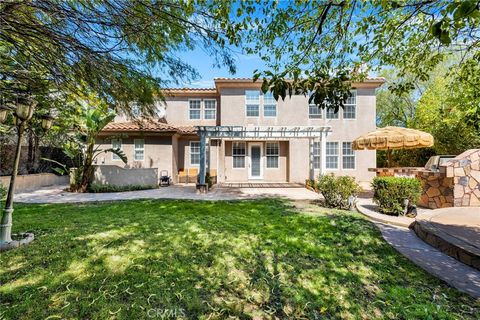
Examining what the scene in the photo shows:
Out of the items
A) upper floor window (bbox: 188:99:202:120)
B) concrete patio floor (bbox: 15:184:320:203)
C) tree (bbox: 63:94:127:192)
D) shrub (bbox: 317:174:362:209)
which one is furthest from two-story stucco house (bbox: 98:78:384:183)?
shrub (bbox: 317:174:362:209)

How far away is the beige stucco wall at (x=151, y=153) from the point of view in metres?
16.2

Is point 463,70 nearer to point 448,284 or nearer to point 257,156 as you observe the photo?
point 448,284

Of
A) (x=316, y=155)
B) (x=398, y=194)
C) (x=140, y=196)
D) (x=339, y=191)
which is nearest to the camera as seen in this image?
(x=398, y=194)

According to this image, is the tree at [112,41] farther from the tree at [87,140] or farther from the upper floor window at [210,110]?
the upper floor window at [210,110]

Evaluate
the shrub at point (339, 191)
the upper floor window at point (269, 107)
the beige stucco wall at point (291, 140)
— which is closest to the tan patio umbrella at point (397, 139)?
→ the shrub at point (339, 191)

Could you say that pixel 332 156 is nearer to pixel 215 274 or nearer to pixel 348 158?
pixel 348 158

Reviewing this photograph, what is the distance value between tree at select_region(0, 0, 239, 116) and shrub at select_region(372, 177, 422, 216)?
20.3 feet

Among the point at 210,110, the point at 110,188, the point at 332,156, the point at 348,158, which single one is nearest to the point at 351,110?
the point at 348,158

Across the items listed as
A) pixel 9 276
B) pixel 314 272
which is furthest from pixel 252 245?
pixel 9 276

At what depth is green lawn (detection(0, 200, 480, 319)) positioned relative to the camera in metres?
2.93

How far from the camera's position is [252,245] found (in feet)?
16.3

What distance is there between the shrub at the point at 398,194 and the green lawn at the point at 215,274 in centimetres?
173

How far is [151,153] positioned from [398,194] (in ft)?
46.2

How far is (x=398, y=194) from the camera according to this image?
7.31 metres
